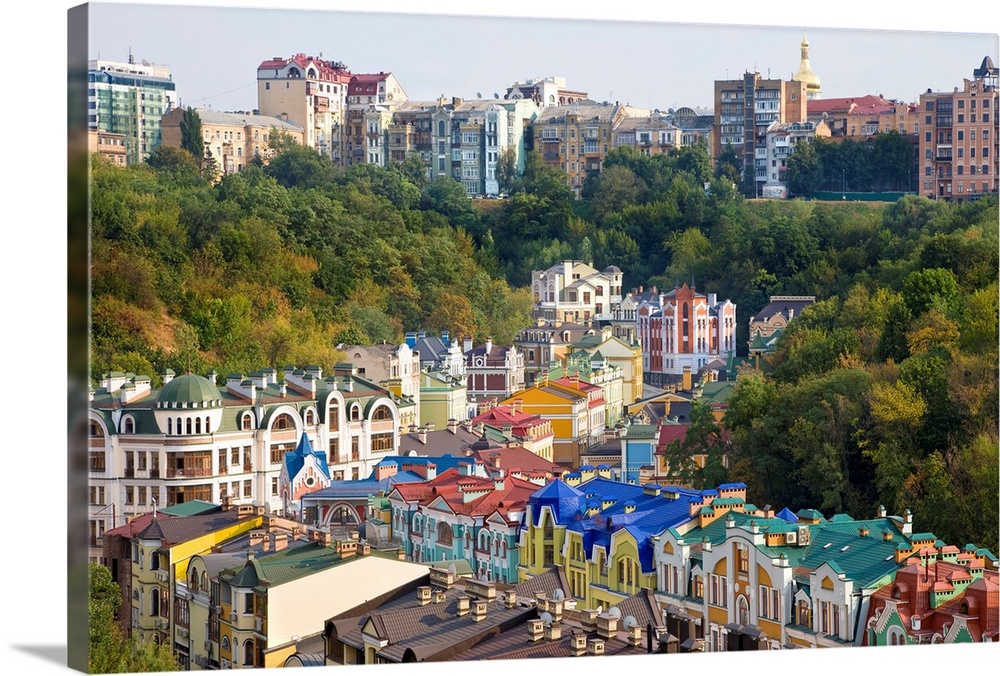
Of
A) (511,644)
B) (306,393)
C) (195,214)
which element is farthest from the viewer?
(195,214)

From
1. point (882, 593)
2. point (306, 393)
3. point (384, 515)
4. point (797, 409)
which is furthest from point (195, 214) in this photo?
point (882, 593)

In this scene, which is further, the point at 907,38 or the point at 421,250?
the point at 421,250

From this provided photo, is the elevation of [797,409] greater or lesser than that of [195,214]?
lesser

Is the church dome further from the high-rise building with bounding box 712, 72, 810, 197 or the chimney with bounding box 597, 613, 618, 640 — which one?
the chimney with bounding box 597, 613, 618, 640

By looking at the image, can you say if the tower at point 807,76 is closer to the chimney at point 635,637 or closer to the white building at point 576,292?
the white building at point 576,292

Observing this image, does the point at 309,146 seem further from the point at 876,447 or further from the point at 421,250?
the point at 876,447

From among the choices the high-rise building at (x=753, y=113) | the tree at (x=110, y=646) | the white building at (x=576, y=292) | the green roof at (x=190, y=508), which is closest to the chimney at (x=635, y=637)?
the tree at (x=110, y=646)
